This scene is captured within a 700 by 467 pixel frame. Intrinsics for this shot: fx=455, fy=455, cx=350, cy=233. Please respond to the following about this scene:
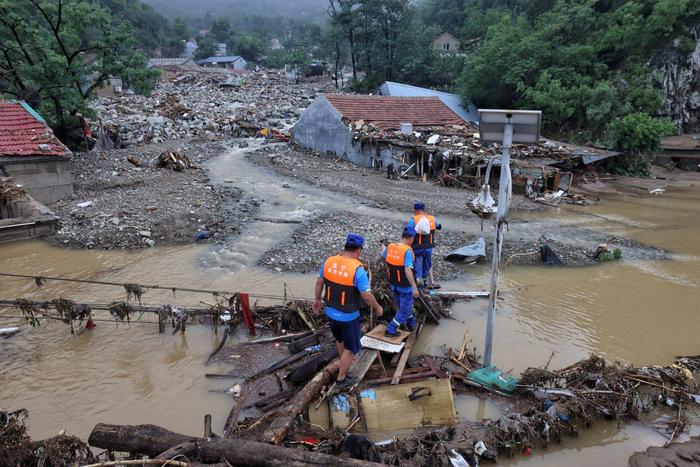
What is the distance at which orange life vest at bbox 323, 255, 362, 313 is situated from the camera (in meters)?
5.31

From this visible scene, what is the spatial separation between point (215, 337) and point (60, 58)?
1585 centimetres

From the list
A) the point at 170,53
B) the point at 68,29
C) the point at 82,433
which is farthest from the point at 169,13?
the point at 82,433

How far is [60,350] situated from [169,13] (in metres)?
176

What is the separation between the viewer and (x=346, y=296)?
5.33 meters

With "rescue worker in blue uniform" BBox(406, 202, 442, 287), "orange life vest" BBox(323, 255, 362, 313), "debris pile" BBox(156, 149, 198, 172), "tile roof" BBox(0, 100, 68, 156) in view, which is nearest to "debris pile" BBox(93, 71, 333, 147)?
"debris pile" BBox(156, 149, 198, 172)

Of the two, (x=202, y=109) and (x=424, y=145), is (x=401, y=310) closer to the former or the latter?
(x=424, y=145)

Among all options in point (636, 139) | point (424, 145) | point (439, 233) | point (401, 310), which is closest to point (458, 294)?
point (401, 310)

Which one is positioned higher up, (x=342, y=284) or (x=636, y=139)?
(x=636, y=139)

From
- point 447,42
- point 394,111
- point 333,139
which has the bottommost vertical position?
point 333,139

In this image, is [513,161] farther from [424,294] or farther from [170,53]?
[170,53]

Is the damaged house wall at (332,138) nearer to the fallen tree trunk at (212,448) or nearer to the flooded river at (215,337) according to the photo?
the flooded river at (215,337)

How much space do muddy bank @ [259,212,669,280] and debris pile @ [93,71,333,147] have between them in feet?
58.3

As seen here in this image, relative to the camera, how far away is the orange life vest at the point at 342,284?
5.31 m

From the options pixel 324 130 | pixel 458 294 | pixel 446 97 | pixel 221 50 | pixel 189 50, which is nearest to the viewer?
pixel 458 294
